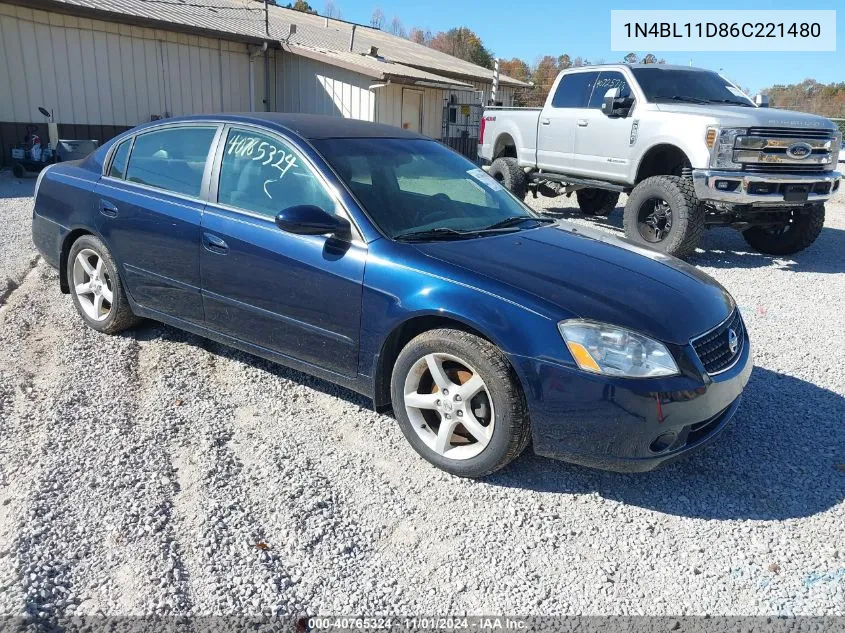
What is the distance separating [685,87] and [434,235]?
6.52 m

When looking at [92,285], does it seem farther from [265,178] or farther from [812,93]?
[812,93]

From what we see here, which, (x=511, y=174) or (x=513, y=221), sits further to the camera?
(x=511, y=174)

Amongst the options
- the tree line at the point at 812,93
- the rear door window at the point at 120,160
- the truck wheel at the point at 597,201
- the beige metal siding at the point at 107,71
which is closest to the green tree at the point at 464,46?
the tree line at the point at 812,93

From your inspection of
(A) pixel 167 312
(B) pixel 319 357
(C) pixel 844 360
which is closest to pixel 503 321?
(B) pixel 319 357

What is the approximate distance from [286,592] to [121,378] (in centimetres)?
227

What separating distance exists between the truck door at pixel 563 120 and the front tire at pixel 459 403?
7.04 metres

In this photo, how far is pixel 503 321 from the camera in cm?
294

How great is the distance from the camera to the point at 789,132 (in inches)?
290

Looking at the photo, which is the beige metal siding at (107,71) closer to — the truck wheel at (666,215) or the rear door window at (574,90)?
the rear door window at (574,90)

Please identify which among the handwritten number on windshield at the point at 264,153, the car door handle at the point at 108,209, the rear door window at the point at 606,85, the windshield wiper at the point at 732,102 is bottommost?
the car door handle at the point at 108,209

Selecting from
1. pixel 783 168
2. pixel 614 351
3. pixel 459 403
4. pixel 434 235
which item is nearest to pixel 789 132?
pixel 783 168

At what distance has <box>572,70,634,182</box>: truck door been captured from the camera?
28.0 ft

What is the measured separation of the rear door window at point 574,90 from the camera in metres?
9.30

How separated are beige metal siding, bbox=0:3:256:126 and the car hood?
14326 millimetres
